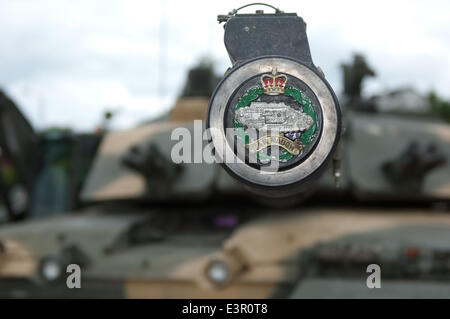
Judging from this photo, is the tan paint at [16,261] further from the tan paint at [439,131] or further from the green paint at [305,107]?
the tan paint at [439,131]

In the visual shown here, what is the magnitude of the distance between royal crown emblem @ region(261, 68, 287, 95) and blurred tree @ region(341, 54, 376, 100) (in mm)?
5710

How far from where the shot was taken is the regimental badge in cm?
146

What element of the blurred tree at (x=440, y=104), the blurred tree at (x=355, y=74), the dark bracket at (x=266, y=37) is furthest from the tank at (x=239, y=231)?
the blurred tree at (x=440, y=104)

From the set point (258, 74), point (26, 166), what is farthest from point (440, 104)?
point (258, 74)

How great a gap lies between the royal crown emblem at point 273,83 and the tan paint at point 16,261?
3502 mm

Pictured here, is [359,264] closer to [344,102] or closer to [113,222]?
[113,222]

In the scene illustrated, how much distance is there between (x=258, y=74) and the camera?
1467mm

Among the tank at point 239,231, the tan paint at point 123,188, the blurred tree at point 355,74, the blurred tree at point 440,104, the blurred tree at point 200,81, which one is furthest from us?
the blurred tree at point 440,104

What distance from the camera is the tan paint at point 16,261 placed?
4.50m

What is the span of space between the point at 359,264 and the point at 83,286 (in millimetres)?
1955

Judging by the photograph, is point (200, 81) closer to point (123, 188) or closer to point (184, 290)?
point (123, 188)

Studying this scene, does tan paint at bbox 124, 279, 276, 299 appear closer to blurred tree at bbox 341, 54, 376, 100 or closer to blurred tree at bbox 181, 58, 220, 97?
blurred tree at bbox 181, 58, 220, 97

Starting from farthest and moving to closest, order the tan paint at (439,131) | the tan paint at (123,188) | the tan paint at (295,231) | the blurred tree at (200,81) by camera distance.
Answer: the blurred tree at (200,81)
the tan paint at (439,131)
the tan paint at (123,188)
the tan paint at (295,231)
